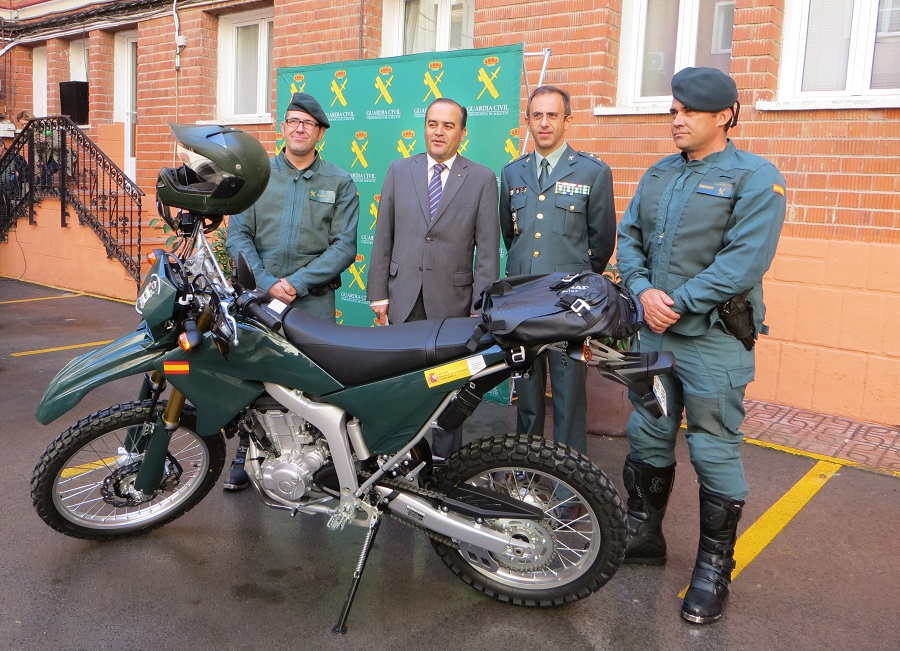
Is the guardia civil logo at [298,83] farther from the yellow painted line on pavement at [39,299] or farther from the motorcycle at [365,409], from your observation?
the yellow painted line on pavement at [39,299]

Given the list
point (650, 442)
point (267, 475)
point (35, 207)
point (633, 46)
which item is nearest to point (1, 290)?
point (35, 207)

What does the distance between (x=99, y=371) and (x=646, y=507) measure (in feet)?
7.53

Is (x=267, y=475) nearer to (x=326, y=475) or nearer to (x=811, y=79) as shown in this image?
(x=326, y=475)

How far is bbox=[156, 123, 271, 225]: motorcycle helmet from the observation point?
2.91 m

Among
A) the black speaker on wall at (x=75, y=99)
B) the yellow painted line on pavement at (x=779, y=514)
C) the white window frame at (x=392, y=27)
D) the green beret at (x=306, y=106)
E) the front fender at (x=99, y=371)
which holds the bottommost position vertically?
the yellow painted line on pavement at (x=779, y=514)

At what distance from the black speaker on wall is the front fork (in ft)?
36.5

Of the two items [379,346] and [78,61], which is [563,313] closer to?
[379,346]

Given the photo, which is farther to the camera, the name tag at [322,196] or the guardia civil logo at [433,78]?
the guardia civil logo at [433,78]

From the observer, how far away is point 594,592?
10.2 ft

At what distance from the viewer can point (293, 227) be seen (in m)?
4.29

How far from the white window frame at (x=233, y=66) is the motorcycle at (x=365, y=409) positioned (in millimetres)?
7329

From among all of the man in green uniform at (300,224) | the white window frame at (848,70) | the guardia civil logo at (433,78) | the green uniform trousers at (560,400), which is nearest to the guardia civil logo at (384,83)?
the guardia civil logo at (433,78)

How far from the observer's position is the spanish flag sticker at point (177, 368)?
316 cm

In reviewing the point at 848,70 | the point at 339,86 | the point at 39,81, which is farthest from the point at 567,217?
the point at 39,81
